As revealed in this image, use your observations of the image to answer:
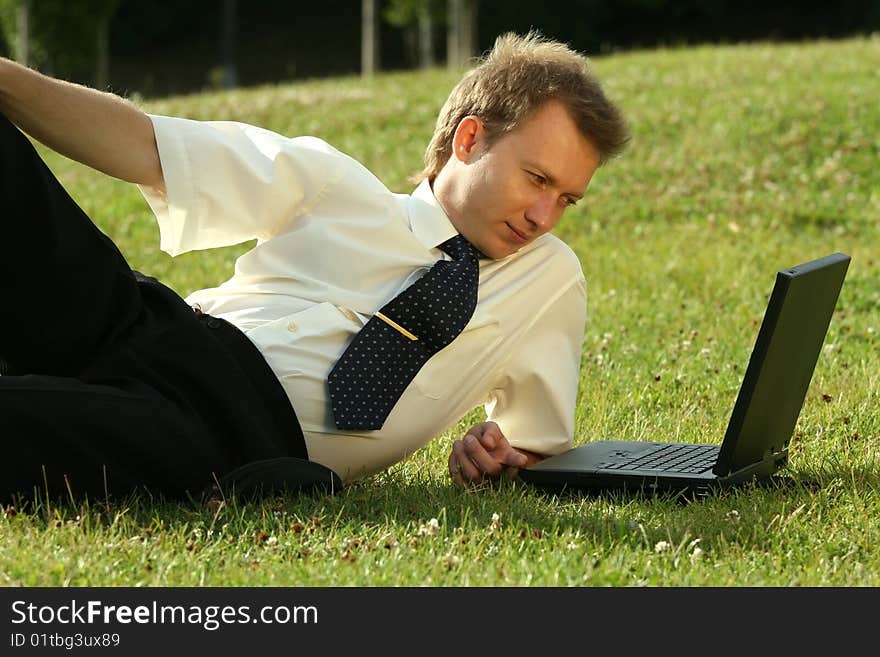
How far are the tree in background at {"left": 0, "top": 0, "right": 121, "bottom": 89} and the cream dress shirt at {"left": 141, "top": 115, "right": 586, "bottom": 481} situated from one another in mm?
24609

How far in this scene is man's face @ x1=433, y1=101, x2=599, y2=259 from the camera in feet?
12.6

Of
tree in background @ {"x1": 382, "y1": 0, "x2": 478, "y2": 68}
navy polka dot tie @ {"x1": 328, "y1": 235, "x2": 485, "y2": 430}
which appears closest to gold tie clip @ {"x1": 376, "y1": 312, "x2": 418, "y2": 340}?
navy polka dot tie @ {"x1": 328, "y1": 235, "x2": 485, "y2": 430}

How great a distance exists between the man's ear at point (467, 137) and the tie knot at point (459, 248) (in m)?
0.25

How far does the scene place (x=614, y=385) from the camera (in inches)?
215

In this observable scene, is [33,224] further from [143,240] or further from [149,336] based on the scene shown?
[143,240]

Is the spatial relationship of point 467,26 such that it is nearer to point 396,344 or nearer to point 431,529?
point 396,344

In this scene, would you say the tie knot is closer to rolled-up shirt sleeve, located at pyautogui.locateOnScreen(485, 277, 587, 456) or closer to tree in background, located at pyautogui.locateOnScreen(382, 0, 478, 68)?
rolled-up shirt sleeve, located at pyautogui.locateOnScreen(485, 277, 587, 456)

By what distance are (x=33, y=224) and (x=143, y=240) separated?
6102mm

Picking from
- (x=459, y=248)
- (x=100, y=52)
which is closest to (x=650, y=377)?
(x=459, y=248)

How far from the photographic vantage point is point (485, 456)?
3859mm

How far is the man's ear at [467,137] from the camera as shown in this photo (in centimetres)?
398

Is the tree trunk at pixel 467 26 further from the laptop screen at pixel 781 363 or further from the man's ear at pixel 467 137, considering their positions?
the laptop screen at pixel 781 363

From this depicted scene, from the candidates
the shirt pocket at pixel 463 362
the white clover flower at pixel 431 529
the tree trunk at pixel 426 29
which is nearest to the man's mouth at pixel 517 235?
the shirt pocket at pixel 463 362
